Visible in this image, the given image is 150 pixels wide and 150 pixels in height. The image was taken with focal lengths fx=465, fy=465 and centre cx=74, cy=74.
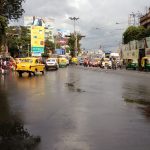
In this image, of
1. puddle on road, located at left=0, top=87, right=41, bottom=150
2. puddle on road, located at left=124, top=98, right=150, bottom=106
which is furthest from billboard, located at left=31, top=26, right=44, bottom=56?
puddle on road, located at left=0, top=87, right=41, bottom=150

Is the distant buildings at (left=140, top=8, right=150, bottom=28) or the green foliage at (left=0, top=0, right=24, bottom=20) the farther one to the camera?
the distant buildings at (left=140, top=8, right=150, bottom=28)

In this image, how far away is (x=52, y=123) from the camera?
11.9 m

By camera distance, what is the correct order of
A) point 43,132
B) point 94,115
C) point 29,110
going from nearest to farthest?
point 43,132 → point 94,115 → point 29,110

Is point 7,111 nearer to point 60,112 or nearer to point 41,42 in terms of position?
point 60,112

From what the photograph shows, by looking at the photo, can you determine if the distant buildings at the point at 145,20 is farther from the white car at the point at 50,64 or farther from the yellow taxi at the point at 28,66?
the yellow taxi at the point at 28,66

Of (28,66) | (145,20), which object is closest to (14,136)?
(28,66)

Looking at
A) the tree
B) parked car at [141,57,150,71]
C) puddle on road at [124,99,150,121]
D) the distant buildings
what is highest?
the distant buildings

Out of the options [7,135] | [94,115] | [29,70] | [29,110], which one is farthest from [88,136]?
[29,70]

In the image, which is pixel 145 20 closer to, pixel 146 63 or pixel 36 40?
pixel 36 40

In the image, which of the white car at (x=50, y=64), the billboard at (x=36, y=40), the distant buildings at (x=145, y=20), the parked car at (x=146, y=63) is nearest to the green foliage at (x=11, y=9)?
the white car at (x=50, y=64)

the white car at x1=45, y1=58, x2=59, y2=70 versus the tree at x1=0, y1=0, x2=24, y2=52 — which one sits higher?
the tree at x1=0, y1=0, x2=24, y2=52

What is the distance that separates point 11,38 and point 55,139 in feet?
301

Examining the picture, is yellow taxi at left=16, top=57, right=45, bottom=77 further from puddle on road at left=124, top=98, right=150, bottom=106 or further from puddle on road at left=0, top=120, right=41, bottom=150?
puddle on road at left=0, top=120, right=41, bottom=150

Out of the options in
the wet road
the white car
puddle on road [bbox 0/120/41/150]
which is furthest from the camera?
the white car
